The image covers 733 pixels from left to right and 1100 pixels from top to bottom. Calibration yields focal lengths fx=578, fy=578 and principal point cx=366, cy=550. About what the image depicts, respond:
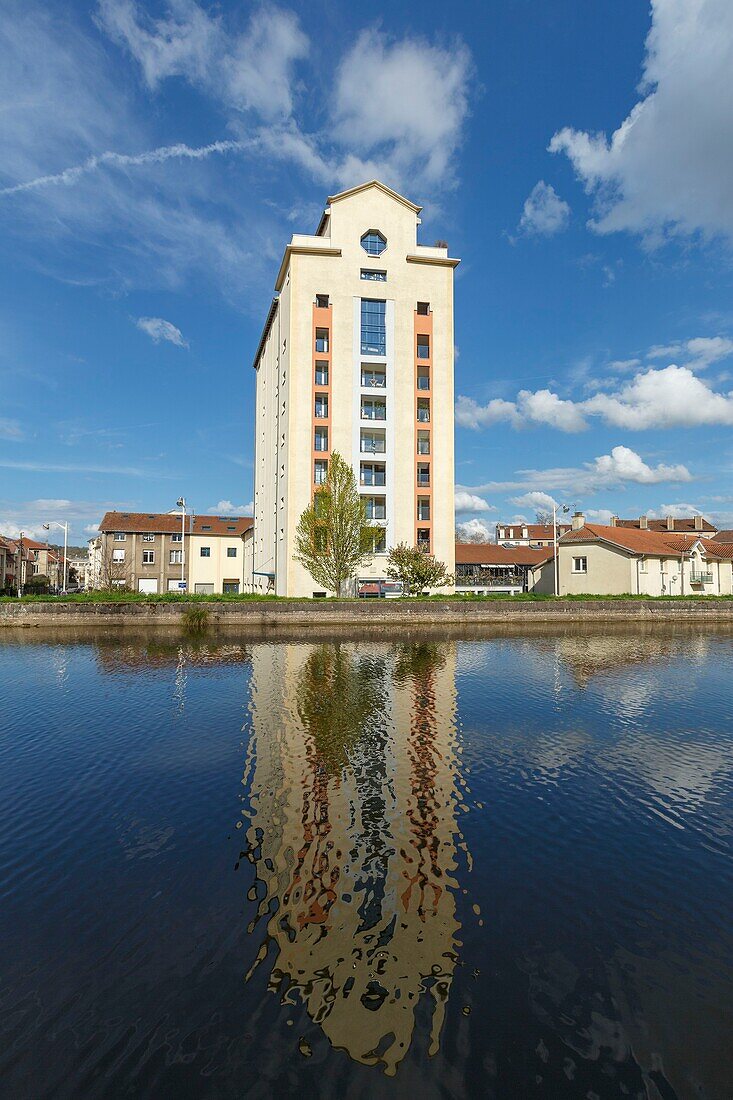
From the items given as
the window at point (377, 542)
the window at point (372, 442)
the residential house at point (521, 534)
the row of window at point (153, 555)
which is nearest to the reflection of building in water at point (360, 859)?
the window at point (377, 542)

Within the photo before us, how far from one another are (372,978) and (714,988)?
373cm

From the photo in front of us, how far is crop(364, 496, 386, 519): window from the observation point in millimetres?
52500

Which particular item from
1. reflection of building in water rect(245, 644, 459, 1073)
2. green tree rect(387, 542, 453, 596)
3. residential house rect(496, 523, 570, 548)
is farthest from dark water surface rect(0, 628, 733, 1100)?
residential house rect(496, 523, 570, 548)

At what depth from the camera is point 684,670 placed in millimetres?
26625

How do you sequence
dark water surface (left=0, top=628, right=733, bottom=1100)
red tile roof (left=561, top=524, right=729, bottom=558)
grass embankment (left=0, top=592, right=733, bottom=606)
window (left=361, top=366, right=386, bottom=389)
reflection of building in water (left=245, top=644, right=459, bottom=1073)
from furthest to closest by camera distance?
red tile roof (left=561, top=524, right=729, bottom=558) < window (left=361, top=366, right=386, bottom=389) < grass embankment (left=0, top=592, right=733, bottom=606) < reflection of building in water (left=245, top=644, right=459, bottom=1073) < dark water surface (left=0, top=628, right=733, bottom=1100)

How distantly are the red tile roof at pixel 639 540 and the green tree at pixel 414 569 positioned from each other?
18.8 meters

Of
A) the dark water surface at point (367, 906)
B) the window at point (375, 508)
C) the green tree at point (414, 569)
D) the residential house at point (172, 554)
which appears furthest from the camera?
the residential house at point (172, 554)

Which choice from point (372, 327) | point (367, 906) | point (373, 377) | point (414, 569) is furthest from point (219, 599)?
point (367, 906)

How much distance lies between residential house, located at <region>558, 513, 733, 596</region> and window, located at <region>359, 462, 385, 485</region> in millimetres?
22575

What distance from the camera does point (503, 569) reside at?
8450 centimetres

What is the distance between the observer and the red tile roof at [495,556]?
82.6 m

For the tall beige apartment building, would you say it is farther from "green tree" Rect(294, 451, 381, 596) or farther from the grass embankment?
the grass embankment

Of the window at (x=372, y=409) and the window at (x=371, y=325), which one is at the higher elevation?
the window at (x=371, y=325)

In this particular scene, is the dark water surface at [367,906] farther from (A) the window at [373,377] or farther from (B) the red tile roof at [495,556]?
(B) the red tile roof at [495,556]
